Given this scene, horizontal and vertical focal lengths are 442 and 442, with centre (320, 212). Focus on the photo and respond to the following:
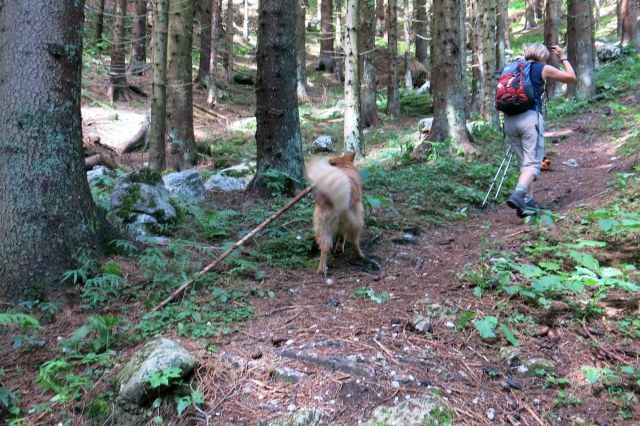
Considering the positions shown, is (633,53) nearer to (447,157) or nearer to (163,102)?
(447,157)

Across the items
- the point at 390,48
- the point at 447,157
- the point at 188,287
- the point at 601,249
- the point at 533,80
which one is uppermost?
the point at 390,48

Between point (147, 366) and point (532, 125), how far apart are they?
519 centimetres

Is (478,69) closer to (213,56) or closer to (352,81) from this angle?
(352,81)

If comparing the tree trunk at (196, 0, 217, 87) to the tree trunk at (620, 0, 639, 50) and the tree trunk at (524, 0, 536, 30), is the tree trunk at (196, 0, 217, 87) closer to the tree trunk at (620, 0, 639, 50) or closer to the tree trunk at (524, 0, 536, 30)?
the tree trunk at (620, 0, 639, 50)

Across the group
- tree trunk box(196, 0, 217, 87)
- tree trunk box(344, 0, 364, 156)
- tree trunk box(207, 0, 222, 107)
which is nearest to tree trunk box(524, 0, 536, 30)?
tree trunk box(196, 0, 217, 87)

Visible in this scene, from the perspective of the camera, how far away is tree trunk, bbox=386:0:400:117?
651 inches

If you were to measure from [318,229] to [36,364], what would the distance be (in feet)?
8.84

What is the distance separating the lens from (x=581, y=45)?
45.8 feet

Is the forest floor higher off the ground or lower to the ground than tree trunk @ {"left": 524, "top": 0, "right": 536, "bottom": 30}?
lower

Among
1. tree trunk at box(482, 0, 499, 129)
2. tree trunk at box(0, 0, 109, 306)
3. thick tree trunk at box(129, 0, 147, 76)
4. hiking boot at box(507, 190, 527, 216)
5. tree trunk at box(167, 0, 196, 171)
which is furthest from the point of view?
thick tree trunk at box(129, 0, 147, 76)

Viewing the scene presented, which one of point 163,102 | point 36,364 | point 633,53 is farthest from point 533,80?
point 633,53

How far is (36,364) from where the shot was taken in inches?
121

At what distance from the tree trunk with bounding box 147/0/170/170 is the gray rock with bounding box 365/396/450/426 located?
27.1ft

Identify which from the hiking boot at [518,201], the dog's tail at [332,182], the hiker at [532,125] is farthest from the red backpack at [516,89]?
the dog's tail at [332,182]
